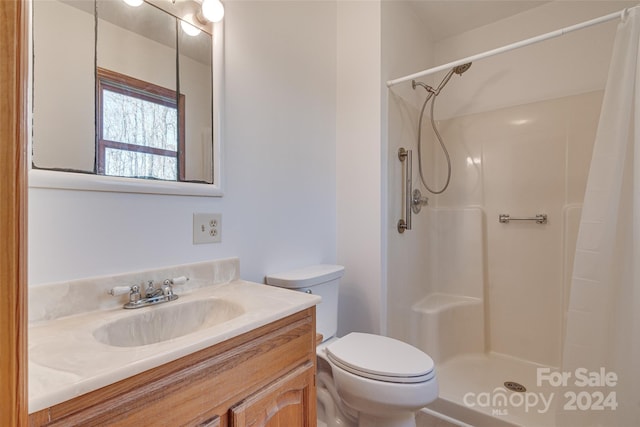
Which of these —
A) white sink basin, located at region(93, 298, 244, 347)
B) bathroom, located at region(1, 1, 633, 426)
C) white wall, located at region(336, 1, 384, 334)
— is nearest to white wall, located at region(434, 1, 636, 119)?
bathroom, located at region(1, 1, 633, 426)

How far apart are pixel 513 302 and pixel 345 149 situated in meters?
1.61

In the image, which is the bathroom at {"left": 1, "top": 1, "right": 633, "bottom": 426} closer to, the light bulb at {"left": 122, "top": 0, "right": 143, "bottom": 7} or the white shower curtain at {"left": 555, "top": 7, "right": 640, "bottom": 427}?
the light bulb at {"left": 122, "top": 0, "right": 143, "bottom": 7}

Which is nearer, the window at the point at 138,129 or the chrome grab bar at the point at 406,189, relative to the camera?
the window at the point at 138,129

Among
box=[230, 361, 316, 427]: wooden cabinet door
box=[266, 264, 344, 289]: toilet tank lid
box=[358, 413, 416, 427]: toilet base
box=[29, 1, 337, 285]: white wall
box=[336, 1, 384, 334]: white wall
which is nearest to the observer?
box=[230, 361, 316, 427]: wooden cabinet door

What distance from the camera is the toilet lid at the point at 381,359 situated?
44.6 inches

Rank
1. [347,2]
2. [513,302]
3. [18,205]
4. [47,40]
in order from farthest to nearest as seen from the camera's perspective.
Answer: [513,302], [347,2], [47,40], [18,205]

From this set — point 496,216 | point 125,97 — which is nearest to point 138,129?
point 125,97

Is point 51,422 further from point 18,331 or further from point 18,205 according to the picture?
point 18,205

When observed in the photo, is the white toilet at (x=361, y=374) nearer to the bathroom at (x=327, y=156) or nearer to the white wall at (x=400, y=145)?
the bathroom at (x=327, y=156)

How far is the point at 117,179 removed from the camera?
3.04ft

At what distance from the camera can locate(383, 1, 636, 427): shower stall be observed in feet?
6.15

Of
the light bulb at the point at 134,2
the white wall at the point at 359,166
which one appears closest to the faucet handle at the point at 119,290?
the light bulb at the point at 134,2

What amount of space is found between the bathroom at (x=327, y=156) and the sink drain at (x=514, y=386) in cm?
35

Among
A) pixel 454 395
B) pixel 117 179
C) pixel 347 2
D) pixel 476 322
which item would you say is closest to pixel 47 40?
pixel 117 179
